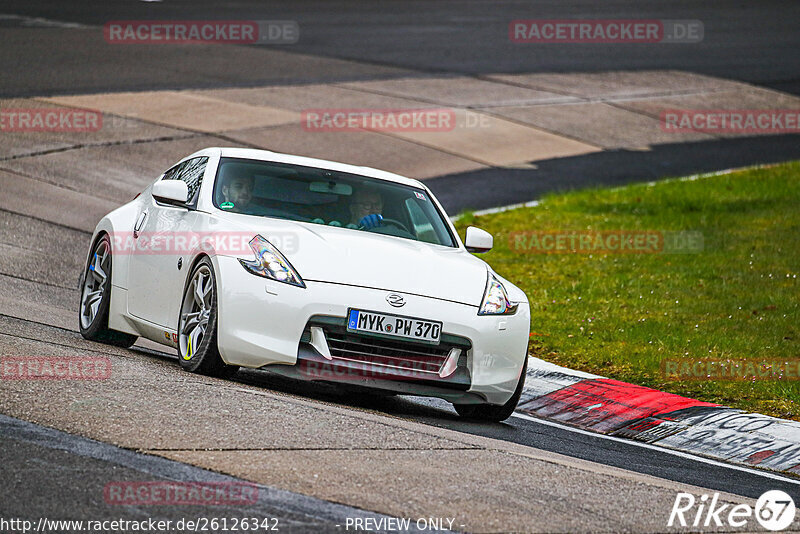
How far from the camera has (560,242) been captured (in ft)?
50.5

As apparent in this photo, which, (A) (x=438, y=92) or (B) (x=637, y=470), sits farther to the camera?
(A) (x=438, y=92)

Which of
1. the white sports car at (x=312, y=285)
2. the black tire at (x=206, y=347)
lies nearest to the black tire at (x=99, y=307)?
the white sports car at (x=312, y=285)

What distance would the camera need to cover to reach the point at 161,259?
8.48m

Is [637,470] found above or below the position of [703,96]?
below

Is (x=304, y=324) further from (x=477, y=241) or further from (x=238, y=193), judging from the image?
(x=477, y=241)

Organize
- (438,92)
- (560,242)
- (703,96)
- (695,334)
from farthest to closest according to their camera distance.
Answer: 1. (703,96)
2. (438,92)
3. (560,242)
4. (695,334)

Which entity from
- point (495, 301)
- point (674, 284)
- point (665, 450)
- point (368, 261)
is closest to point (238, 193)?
point (368, 261)

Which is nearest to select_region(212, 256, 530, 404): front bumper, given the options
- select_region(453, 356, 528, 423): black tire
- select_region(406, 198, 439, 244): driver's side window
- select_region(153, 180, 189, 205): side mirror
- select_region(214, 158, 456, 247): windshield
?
select_region(453, 356, 528, 423): black tire

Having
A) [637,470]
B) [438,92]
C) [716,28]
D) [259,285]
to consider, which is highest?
[716,28]

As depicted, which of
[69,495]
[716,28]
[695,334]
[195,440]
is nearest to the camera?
[69,495]

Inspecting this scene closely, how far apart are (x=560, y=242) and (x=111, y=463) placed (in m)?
10.5

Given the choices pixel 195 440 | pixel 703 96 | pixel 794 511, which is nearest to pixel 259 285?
pixel 195 440

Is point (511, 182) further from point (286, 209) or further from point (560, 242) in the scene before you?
point (286, 209)

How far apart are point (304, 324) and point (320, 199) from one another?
154 cm
